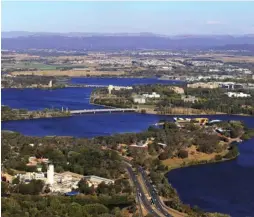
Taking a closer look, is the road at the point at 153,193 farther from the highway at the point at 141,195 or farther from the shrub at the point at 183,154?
the shrub at the point at 183,154

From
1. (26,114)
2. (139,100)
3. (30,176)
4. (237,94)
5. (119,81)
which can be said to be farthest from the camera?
(119,81)

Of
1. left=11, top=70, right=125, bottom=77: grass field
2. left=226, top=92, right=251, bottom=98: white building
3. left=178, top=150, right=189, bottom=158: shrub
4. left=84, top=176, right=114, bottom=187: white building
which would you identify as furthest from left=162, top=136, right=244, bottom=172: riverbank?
left=11, top=70, right=125, bottom=77: grass field

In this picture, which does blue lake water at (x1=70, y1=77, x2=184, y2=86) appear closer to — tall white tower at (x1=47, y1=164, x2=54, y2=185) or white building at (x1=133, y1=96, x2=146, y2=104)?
white building at (x1=133, y1=96, x2=146, y2=104)

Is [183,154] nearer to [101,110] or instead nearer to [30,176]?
[30,176]

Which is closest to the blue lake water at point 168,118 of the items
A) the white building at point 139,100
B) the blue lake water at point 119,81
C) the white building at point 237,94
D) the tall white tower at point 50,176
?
the blue lake water at point 119,81

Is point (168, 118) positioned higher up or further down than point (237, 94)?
further down

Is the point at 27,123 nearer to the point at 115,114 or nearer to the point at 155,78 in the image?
the point at 115,114

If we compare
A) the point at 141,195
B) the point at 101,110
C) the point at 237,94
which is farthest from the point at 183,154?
the point at 237,94

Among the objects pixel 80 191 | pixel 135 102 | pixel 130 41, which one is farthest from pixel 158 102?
pixel 130 41
